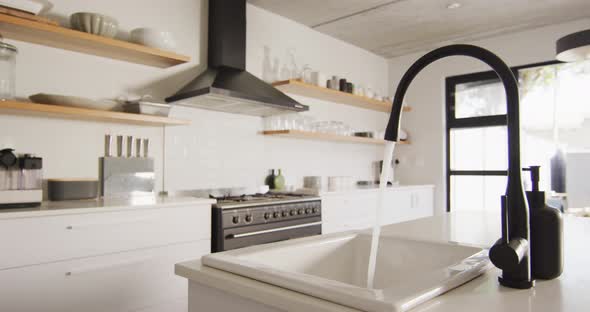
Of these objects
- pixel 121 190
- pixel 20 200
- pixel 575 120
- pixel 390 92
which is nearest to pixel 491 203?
pixel 575 120

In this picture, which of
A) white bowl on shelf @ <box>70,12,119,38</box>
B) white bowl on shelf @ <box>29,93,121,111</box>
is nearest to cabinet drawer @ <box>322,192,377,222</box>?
white bowl on shelf @ <box>29,93,121,111</box>

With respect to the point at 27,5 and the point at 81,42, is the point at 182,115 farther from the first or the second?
the point at 27,5

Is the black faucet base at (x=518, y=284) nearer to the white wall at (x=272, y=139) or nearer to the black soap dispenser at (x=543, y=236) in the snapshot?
the black soap dispenser at (x=543, y=236)

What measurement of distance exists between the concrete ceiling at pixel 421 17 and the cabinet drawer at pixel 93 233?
2126mm

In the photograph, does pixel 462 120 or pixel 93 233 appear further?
pixel 462 120

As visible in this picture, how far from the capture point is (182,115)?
3.06m

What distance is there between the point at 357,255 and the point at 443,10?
3.19m

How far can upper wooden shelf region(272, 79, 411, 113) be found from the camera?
11.5 ft

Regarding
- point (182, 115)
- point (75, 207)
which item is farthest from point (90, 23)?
point (75, 207)

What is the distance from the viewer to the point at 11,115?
2.28m

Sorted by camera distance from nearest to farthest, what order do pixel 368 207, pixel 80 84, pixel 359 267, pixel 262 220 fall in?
pixel 359 267 → pixel 80 84 → pixel 262 220 → pixel 368 207

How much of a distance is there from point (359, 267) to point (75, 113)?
189cm

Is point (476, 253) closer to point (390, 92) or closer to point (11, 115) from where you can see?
point (11, 115)

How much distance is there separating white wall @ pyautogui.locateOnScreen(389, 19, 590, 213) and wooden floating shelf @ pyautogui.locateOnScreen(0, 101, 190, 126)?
10.8 ft
